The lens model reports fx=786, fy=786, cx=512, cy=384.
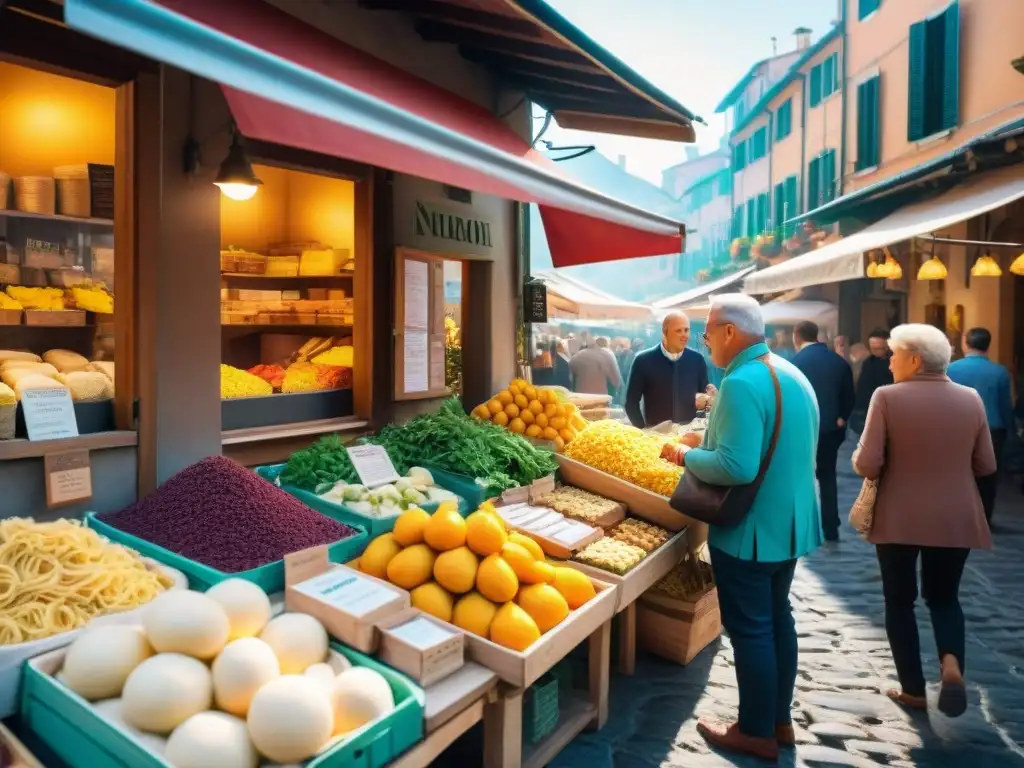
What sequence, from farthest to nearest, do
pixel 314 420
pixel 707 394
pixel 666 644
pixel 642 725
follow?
pixel 707 394 → pixel 314 420 → pixel 666 644 → pixel 642 725

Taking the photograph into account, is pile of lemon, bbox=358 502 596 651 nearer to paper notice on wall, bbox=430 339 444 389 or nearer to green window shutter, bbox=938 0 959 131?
paper notice on wall, bbox=430 339 444 389

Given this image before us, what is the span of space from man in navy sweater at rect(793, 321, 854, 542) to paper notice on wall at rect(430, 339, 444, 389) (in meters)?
3.46

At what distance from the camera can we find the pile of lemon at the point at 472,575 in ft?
9.79

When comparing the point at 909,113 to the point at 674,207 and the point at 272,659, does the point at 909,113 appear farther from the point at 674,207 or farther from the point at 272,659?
the point at 674,207

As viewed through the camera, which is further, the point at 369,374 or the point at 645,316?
the point at 645,316

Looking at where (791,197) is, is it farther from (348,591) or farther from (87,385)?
(348,591)

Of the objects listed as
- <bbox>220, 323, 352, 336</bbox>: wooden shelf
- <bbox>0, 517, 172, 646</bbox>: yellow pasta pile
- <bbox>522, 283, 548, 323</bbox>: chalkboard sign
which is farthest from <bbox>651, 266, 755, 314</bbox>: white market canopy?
<bbox>0, 517, 172, 646</bbox>: yellow pasta pile

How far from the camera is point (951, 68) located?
41.9ft

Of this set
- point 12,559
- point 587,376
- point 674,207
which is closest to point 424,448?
point 12,559

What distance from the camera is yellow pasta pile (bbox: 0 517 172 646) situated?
2.50 metres

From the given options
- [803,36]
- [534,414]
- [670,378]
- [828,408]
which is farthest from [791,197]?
[534,414]

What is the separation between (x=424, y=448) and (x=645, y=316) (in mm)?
13921

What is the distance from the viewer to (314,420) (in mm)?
5609

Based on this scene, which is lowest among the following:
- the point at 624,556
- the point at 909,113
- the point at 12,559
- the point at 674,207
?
the point at 624,556
